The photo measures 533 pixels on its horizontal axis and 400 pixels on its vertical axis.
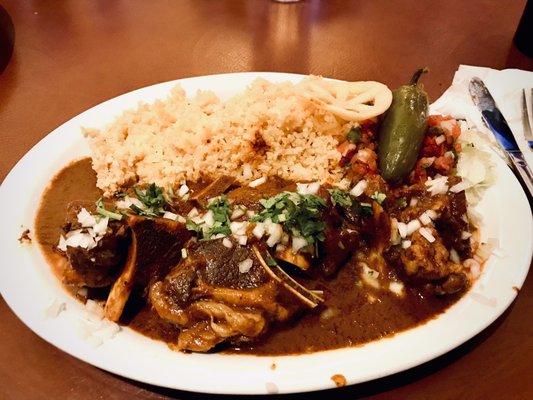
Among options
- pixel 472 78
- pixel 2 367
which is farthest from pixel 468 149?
pixel 2 367

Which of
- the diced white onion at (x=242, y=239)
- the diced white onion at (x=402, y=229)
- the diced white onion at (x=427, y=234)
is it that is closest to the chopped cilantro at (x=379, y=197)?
the diced white onion at (x=402, y=229)

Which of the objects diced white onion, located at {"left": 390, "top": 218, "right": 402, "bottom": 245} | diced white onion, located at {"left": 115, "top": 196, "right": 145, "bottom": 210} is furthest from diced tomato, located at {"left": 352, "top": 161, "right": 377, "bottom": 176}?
diced white onion, located at {"left": 115, "top": 196, "right": 145, "bottom": 210}

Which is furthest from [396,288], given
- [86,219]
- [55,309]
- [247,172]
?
[55,309]

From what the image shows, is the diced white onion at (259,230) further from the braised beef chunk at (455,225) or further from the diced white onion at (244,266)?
the braised beef chunk at (455,225)

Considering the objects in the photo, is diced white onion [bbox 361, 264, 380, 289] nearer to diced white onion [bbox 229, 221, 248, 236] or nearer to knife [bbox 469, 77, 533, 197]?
diced white onion [bbox 229, 221, 248, 236]

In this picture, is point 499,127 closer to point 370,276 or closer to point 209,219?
point 370,276

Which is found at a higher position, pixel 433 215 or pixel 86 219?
pixel 86 219
